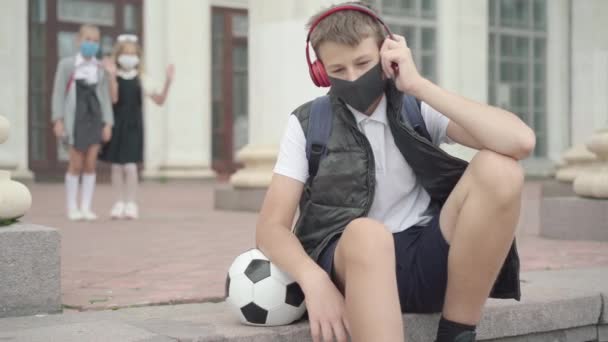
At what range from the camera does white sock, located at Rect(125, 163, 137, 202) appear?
8477 millimetres

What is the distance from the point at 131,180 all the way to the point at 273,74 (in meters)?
1.57

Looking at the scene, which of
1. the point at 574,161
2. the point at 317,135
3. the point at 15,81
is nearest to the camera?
the point at 317,135

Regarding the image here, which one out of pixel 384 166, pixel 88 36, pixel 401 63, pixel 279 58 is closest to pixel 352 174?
pixel 384 166

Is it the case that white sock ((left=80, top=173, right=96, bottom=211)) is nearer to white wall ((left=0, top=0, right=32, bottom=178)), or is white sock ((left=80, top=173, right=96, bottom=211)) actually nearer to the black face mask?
the black face mask

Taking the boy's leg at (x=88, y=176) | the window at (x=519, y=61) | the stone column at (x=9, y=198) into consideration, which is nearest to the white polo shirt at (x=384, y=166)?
the stone column at (x=9, y=198)

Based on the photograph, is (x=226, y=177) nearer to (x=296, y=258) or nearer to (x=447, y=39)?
(x=447, y=39)

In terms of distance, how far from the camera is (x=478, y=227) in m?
2.83

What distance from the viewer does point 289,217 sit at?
3.03m

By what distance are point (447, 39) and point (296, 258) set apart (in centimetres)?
1055

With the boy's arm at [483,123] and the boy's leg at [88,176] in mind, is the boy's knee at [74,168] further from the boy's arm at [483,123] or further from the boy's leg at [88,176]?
the boy's arm at [483,123]

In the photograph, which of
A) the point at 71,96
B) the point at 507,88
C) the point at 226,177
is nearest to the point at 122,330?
the point at 71,96

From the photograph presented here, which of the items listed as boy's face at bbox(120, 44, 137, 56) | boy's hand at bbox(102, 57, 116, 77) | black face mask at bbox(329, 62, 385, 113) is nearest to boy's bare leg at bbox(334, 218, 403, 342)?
black face mask at bbox(329, 62, 385, 113)

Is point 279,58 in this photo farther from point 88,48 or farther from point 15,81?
point 15,81

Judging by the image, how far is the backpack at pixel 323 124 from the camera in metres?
3.07
